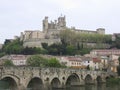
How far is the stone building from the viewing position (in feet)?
409

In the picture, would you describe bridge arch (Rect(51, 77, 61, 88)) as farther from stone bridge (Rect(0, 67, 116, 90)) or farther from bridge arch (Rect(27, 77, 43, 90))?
bridge arch (Rect(27, 77, 43, 90))

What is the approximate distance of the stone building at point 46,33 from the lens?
12456 cm

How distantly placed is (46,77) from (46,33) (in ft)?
261

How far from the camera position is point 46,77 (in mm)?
54875

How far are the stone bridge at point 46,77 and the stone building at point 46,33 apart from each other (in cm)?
5171

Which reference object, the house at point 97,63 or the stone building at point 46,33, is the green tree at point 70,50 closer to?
the stone building at point 46,33

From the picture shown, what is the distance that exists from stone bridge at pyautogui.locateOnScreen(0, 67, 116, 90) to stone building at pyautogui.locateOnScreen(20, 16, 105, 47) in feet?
170

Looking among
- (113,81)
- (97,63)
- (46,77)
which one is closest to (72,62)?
(97,63)

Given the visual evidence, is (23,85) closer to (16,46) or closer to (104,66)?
(104,66)

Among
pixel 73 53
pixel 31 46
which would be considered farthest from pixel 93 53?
pixel 31 46

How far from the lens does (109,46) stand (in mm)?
125938

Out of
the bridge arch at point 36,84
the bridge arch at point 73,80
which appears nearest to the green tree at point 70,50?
the bridge arch at point 73,80

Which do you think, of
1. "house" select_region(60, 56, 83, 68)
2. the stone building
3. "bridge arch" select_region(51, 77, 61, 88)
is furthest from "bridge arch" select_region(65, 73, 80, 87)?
the stone building

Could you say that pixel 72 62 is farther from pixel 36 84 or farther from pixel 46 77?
pixel 46 77
